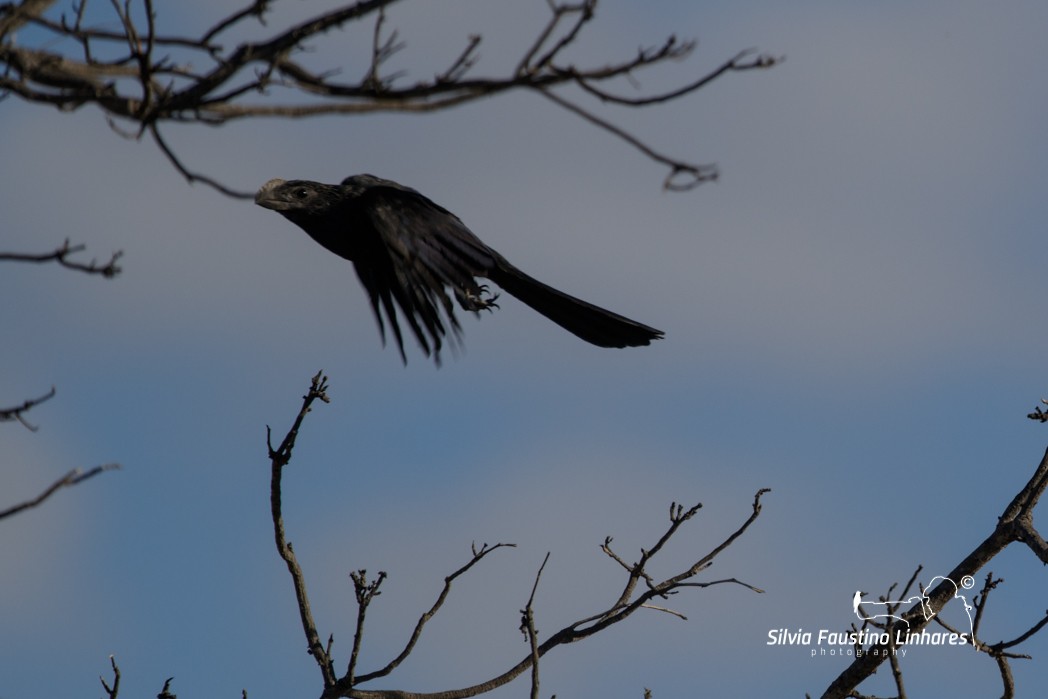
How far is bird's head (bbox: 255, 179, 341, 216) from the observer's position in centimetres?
700

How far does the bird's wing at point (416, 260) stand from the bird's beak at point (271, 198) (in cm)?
51

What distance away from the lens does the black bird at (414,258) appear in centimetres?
602

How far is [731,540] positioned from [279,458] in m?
1.70

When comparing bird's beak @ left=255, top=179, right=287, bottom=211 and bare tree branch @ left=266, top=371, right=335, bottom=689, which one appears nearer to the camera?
bare tree branch @ left=266, top=371, right=335, bottom=689

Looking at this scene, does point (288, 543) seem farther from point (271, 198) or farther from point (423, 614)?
point (271, 198)

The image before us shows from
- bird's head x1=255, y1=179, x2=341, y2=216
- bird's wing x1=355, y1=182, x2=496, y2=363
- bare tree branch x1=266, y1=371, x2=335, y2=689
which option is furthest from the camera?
bird's head x1=255, y1=179, x2=341, y2=216

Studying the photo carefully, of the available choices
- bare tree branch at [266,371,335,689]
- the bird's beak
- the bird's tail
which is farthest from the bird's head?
bare tree branch at [266,371,335,689]

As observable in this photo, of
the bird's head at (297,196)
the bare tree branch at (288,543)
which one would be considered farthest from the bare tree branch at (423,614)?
the bird's head at (297,196)

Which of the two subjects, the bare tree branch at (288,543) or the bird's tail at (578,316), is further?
the bird's tail at (578,316)

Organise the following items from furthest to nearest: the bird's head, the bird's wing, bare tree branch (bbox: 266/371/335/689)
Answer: the bird's head → the bird's wing → bare tree branch (bbox: 266/371/335/689)

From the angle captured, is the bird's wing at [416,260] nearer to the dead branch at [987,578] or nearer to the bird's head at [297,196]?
the bird's head at [297,196]

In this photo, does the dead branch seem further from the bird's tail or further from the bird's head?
the bird's head

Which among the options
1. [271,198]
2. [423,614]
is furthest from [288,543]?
[271,198]

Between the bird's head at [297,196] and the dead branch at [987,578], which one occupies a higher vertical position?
the bird's head at [297,196]
